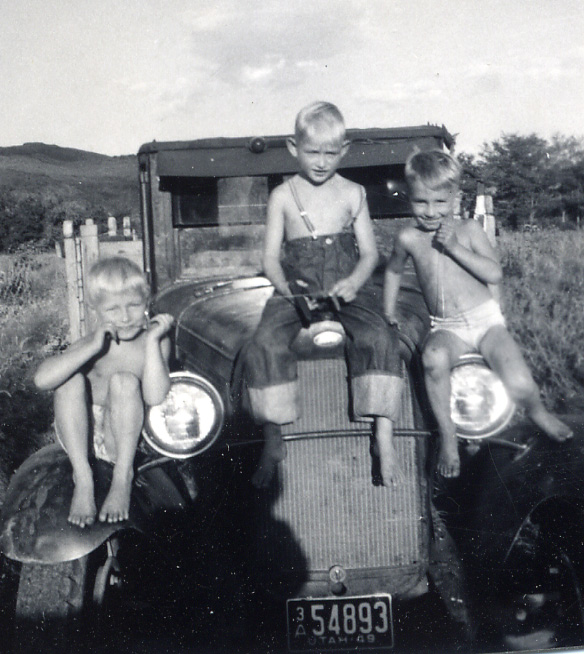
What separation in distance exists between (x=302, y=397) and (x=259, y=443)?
0.18 meters

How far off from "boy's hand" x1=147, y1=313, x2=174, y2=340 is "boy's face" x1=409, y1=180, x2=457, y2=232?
2.56 feet

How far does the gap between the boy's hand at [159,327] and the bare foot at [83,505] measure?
18.6 inches

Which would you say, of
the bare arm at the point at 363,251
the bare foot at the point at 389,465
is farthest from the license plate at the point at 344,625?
the bare arm at the point at 363,251

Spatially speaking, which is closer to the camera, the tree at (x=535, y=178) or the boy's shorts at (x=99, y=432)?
the boy's shorts at (x=99, y=432)

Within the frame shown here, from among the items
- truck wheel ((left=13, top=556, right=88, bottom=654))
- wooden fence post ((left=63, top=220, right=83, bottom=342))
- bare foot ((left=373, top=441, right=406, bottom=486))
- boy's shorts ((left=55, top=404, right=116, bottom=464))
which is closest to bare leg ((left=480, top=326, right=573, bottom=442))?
bare foot ((left=373, top=441, right=406, bottom=486))

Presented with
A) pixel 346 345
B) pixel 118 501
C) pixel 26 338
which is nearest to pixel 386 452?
pixel 346 345

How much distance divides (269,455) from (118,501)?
460 millimetres

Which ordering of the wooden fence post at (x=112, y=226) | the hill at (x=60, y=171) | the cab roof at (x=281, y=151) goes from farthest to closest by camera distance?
the wooden fence post at (x=112, y=226), the cab roof at (x=281, y=151), the hill at (x=60, y=171)

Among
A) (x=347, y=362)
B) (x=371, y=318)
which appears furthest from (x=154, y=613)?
(x=371, y=318)

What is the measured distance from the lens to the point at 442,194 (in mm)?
2055

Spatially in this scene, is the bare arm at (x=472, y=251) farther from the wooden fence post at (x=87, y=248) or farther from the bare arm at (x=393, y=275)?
the wooden fence post at (x=87, y=248)

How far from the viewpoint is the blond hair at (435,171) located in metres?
2.05

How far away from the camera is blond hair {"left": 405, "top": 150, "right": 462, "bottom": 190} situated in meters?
2.05

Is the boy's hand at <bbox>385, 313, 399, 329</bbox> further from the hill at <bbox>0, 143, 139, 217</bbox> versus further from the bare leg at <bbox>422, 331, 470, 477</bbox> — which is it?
the hill at <bbox>0, 143, 139, 217</bbox>
